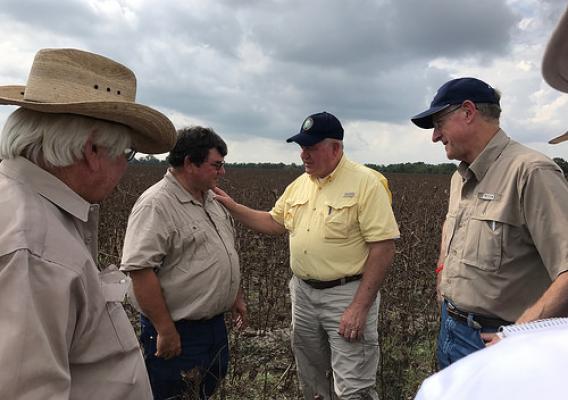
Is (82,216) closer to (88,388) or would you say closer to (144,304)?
(88,388)

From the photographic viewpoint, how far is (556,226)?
2078 millimetres

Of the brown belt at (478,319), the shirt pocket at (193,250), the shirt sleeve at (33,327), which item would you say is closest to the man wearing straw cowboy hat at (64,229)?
the shirt sleeve at (33,327)

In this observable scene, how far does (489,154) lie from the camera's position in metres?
2.46

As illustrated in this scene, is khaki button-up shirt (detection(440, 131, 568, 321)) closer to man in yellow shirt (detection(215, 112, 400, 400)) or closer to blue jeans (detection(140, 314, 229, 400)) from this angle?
man in yellow shirt (detection(215, 112, 400, 400))

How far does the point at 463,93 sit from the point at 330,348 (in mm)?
1929

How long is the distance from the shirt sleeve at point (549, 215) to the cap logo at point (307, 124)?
1.51 meters

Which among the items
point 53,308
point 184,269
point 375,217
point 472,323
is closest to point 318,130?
point 375,217

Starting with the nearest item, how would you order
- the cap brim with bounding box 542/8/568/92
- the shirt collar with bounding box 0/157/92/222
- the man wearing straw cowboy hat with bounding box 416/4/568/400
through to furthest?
the man wearing straw cowboy hat with bounding box 416/4/568/400
the cap brim with bounding box 542/8/568/92
the shirt collar with bounding box 0/157/92/222

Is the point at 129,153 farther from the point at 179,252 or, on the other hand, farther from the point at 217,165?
the point at 217,165

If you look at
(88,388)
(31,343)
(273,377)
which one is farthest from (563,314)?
(273,377)

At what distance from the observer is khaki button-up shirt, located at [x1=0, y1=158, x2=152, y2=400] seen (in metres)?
1.20

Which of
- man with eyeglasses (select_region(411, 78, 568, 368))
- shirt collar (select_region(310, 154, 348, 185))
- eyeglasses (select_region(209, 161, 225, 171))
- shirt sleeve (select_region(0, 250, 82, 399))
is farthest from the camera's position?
shirt collar (select_region(310, 154, 348, 185))

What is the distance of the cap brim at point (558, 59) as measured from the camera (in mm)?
1008

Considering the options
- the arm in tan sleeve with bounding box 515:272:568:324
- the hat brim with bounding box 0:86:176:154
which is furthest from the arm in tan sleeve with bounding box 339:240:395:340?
the hat brim with bounding box 0:86:176:154
